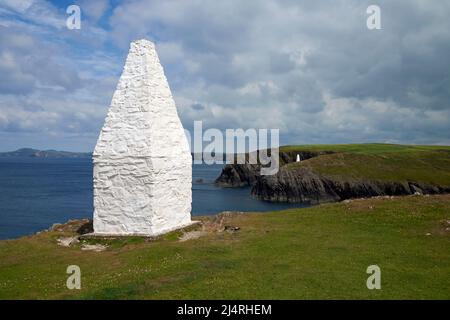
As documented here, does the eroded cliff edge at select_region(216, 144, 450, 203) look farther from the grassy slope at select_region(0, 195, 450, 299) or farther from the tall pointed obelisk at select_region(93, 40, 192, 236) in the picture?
the tall pointed obelisk at select_region(93, 40, 192, 236)

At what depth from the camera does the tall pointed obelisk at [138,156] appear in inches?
954

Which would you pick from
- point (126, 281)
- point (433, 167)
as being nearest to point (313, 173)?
point (433, 167)

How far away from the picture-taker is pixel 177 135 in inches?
1042

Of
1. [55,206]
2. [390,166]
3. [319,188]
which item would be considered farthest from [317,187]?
[55,206]

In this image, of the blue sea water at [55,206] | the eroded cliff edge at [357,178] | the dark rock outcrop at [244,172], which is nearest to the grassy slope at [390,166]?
the eroded cliff edge at [357,178]

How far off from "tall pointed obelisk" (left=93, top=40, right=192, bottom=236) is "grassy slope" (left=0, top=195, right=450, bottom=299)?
161 cm

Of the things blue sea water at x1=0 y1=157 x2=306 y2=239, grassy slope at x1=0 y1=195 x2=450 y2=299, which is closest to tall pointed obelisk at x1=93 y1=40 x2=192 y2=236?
grassy slope at x1=0 y1=195 x2=450 y2=299

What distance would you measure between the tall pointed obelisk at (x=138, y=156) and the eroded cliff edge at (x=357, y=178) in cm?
6211

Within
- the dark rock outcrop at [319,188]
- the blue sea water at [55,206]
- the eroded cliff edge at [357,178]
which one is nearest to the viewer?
the blue sea water at [55,206]

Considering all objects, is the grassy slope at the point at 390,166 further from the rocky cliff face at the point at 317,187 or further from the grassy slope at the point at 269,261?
the grassy slope at the point at 269,261

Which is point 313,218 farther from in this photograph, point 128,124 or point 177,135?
point 128,124

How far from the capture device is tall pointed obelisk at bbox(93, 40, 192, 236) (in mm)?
24234

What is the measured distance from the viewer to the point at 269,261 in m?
18.1
